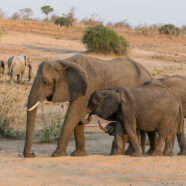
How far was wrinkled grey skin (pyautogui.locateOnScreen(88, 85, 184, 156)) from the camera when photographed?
8.27 meters

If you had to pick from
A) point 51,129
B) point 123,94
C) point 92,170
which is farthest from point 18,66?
point 92,170

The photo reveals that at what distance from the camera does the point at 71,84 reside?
8477 mm

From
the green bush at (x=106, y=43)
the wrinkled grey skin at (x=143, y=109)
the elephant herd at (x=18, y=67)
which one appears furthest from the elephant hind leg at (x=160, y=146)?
the green bush at (x=106, y=43)

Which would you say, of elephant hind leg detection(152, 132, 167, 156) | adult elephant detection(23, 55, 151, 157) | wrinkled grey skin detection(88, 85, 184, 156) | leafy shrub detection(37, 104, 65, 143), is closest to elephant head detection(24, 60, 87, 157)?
adult elephant detection(23, 55, 151, 157)

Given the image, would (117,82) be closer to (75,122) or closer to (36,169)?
(75,122)

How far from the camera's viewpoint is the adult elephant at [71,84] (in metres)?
8.30

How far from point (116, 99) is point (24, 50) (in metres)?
19.7

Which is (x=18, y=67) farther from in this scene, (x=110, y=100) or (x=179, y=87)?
(x=110, y=100)

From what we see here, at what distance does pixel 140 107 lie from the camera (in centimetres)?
827

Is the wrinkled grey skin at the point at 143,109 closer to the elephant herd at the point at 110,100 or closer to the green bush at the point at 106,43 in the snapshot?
the elephant herd at the point at 110,100

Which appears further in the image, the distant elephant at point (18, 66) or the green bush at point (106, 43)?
the green bush at point (106, 43)

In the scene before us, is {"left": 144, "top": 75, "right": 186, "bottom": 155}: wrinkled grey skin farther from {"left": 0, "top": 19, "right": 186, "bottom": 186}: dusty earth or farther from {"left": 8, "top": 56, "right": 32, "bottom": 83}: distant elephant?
{"left": 8, "top": 56, "right": 32, "bottom": 83}: distant elephant

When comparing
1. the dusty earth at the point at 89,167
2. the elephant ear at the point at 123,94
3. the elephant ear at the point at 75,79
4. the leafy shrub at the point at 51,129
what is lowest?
the leafy shrub at the point at 51,129

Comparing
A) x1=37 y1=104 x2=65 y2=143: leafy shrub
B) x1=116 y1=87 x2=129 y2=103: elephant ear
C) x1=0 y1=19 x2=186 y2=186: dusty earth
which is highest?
x1=116 y1=87 x2=129 y2=103: elephant ear
